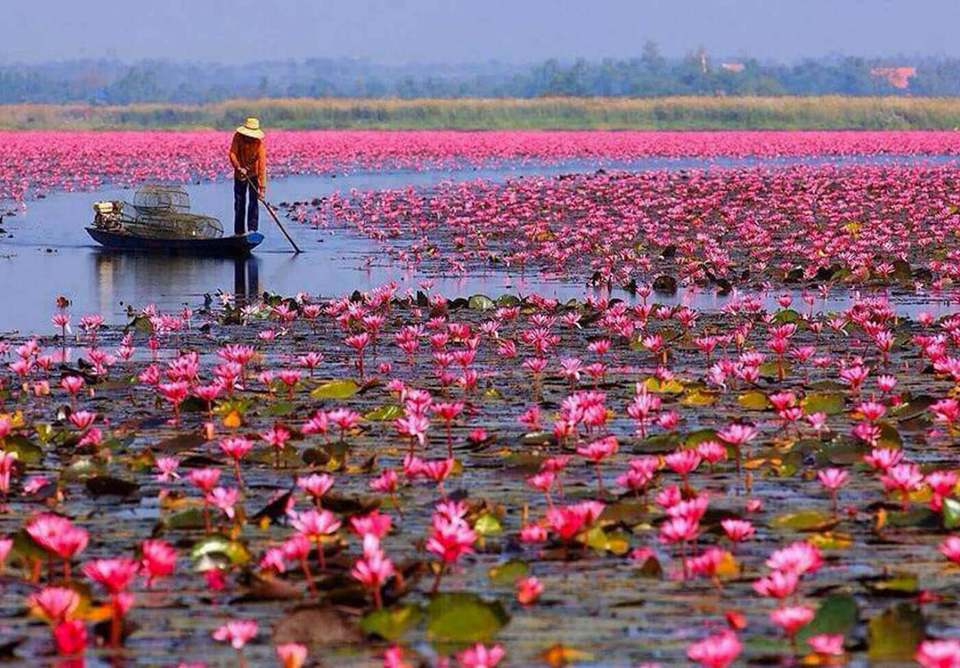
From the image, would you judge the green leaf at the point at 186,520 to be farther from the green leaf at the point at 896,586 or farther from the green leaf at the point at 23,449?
the green leaf at the point at 896,586

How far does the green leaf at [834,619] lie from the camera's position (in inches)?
221

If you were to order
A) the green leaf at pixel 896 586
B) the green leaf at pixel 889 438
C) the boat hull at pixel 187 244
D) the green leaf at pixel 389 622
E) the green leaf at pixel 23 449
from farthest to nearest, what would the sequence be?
the boat hull at pixel 187 244, the green leaf at pixel 23 449, the green leaf at pixel 889 438, the green leaf at pixel 896 586, the green leaf at pixel 389 622

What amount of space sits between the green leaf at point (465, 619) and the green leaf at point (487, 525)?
1.36 metres

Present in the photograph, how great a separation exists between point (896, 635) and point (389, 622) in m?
1.49

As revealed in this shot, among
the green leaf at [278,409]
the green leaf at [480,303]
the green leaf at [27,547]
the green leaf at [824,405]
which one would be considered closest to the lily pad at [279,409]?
the green leaf at [278,409]

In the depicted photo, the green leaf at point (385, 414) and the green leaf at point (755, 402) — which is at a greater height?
the green leaf at point (755, 402)

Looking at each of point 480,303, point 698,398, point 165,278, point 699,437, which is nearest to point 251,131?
point 165,278

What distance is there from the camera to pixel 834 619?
565cm

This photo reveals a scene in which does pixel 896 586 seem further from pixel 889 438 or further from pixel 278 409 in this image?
pixel 278 409

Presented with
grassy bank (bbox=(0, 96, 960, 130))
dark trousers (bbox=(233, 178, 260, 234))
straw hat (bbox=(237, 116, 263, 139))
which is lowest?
grassy bank (bbox=(0, 96, 960, 130))

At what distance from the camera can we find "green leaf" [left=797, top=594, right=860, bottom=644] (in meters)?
5.62

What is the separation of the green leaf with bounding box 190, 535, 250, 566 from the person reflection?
11.6 meters

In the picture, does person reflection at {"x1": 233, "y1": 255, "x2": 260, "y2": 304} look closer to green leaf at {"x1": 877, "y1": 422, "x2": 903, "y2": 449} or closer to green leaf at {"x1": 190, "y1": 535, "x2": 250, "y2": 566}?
green leaf at {"x1": 877, "y1": 422, "x2": 903, "y2": 449}

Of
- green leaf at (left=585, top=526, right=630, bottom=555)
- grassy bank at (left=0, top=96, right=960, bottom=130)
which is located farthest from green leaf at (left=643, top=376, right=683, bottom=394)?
grassy bank at (left=0, top=96, right=960, bottom=130)
